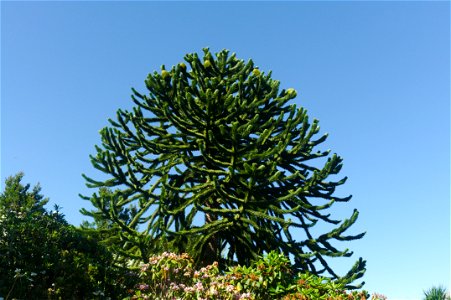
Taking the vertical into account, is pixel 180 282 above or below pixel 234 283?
below

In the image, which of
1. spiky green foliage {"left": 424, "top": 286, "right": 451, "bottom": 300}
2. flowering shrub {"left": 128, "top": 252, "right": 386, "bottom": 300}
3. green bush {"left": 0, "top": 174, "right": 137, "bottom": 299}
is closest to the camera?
green bush {"left": 0, "top": 174, "right": 137, "bottom": 299}

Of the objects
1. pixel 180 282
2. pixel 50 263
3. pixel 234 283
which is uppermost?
pixel 234 283

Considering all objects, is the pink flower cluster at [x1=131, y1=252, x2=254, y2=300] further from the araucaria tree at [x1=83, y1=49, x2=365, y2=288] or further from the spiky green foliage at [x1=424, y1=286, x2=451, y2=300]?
the spiky green foliage at [x1=424, y1=286, x2=451, y2=300]

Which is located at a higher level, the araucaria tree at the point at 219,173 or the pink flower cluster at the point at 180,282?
the araucaria tree at the point at 219,173

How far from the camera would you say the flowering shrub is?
7.07 meters

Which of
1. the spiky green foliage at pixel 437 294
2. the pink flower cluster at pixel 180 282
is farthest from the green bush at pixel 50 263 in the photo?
the spiky green foliage at pixel 437 294

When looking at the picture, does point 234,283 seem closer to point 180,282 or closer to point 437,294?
point 180,282

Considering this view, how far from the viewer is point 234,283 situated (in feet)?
25.1

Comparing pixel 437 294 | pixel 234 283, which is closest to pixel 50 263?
pixel 234 283

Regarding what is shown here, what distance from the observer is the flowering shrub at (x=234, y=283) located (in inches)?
279

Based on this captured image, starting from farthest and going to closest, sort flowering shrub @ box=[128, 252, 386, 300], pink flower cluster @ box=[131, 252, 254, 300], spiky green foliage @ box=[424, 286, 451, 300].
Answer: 1. spiky green foliage @ box=[424, 286, 451, 300]
2. flowering shrub @ box=[128, 252, 386, 300]
3. pink flower cluster @ box=[131, 252, 254, 300]

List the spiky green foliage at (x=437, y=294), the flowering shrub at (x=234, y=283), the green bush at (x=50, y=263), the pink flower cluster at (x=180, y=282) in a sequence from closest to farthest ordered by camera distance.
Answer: the green bush at (x=50, y=263) → the pink flower cluster at (x=180, y=282) → the flowering shrub at (x=234, y=283) → the spiky green foliage at (x=437, y=294)

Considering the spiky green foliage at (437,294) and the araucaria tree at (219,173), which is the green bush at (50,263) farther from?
the spiky green foliage at (437,294)

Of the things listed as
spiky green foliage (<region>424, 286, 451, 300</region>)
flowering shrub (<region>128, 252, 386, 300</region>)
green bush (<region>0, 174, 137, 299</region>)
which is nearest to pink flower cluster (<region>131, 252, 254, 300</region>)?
flowering shrub (<region>128, 252, 386, 300</region>)
